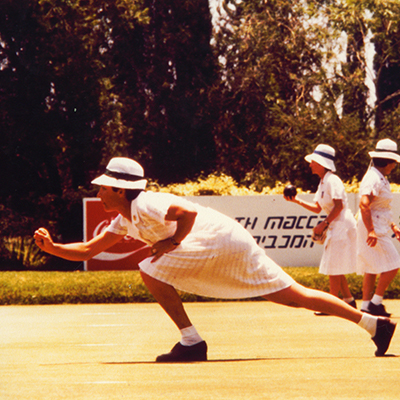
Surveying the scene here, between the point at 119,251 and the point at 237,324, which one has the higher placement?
the point at 237,324

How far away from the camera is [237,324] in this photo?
848 cm

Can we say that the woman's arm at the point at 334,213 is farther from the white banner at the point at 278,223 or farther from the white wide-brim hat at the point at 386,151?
the white banner at the point at 278,223

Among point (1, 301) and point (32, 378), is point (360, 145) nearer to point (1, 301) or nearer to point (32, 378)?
point (1, 301)

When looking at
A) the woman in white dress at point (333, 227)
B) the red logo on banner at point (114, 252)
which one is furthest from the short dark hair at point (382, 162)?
the red logo on banner at point (114, 252)

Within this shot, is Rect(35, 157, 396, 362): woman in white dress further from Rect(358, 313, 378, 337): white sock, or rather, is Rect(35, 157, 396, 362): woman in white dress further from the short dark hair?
the short dark hair

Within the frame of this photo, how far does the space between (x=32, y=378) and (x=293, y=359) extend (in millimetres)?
1770

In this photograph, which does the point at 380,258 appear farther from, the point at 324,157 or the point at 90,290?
the point at 90,290

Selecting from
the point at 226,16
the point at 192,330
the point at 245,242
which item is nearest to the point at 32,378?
the point at 192,330

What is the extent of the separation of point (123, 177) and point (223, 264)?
87 centimetres

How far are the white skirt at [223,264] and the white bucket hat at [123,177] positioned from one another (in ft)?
1.66

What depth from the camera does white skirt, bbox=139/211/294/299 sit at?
566cm

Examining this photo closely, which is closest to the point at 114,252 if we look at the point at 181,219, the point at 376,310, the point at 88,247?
the point at 376,310

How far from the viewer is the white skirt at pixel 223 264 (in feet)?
18.6

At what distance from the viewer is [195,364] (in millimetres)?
5625
